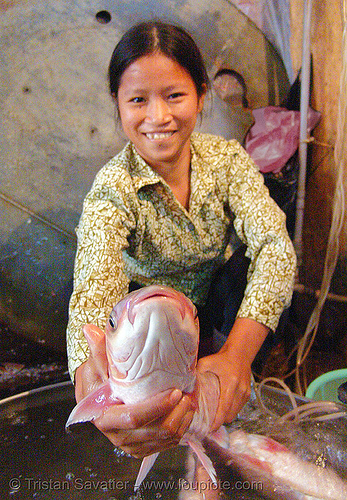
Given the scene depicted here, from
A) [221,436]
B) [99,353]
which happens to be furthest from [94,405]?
[221,436]

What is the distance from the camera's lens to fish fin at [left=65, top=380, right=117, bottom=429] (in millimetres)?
739

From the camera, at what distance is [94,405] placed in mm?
748

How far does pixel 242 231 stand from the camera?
59.0 inches

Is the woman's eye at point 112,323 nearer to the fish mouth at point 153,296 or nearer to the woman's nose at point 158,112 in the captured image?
the fish mouth at point 153,296

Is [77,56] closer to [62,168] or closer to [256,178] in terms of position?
[62,168]

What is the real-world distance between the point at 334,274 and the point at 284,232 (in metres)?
0.96

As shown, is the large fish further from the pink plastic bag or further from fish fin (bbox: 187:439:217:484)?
the pink plastic bag

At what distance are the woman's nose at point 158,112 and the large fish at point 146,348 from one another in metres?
0.74

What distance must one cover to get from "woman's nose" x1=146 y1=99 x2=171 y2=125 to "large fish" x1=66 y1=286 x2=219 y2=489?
29.3 inches

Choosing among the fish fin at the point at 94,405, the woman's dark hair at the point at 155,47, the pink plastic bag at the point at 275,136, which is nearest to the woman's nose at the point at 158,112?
the woman's dark hair at the point at 155,47

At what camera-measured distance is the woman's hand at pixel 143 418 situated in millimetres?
696

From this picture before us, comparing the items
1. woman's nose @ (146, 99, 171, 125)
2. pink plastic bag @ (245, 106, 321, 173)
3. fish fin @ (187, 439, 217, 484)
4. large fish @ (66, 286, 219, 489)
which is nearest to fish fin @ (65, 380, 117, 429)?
large fish @ (66, 286, 219, 489)

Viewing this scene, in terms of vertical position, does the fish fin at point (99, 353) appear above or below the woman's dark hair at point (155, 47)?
below

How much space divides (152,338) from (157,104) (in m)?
0.87
